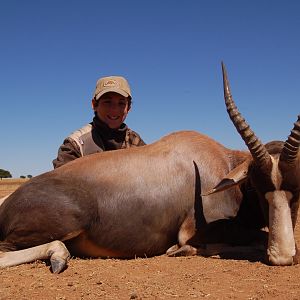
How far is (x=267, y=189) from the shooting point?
5.02 m

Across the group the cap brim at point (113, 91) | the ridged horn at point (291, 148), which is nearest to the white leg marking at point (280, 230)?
the ridged horn at point (291, 148)

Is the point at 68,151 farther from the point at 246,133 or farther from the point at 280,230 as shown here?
the point at 280,230

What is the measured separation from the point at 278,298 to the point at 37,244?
284 centimetres

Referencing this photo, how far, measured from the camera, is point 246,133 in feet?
17.2

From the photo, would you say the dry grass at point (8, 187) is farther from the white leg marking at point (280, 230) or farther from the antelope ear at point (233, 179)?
the white leg marking at point (280, 230)

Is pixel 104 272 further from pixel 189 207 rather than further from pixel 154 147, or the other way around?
pixel 154 147

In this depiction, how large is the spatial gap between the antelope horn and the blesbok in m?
0.01

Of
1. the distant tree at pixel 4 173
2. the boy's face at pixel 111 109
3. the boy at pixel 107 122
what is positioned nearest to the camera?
the boy at pixel 107 122

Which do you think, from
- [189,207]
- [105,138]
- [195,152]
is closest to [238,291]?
[189,207]

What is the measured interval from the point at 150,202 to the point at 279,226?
5.13ft

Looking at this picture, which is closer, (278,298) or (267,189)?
(278,298)

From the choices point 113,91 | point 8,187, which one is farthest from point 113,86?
point 8,187

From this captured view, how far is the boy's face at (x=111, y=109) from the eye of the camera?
7.81m

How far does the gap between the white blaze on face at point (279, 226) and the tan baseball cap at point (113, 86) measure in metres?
3.41
